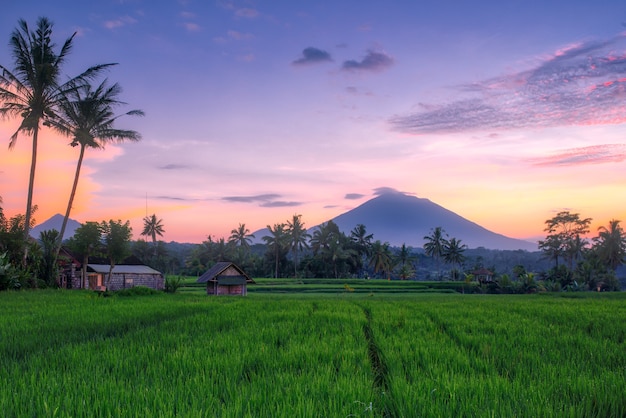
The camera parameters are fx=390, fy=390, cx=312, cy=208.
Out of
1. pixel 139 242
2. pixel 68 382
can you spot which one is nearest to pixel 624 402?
pixel 68 382

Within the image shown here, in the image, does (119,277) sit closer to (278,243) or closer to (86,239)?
(86,239)

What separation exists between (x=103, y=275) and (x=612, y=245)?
75.8 m

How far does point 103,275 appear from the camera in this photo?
42.5 meters

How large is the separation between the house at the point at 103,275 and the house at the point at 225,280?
8678mm

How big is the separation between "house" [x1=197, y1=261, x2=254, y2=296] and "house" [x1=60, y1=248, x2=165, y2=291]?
868cm

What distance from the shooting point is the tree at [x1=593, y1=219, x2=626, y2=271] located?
64.1 m

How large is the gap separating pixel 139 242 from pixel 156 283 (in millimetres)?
33235

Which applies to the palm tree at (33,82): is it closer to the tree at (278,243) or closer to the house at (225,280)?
the house at (225,280)

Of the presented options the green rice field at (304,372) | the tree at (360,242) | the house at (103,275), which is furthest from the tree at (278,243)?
the green rice field at (304,372)

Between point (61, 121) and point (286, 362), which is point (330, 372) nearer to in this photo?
point (286, 362)

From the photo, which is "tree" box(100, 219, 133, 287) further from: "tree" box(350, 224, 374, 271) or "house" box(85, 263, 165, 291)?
"tree" box(350, 224, 374, 271)

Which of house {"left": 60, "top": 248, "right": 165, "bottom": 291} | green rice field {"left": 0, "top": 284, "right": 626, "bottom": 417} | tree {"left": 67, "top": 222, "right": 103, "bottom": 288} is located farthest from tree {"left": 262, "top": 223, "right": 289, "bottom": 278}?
green rice field {"left": 0, "top": 284, "right": 626, "bottom": 417}

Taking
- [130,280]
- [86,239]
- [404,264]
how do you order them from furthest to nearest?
[404,264] < [130,280] < [86,239]

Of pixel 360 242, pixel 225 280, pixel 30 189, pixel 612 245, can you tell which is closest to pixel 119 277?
pixel 225 280
